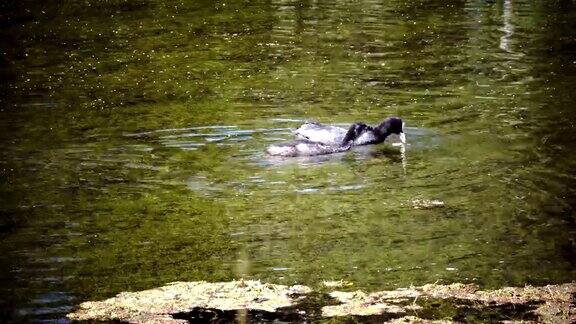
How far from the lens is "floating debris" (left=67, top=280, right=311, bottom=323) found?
668 centimetres

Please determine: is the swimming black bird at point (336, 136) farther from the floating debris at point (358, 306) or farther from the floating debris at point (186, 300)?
the floating debris at point (358, 306)

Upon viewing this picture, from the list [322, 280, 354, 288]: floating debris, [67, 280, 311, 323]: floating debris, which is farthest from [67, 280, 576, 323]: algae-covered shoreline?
[322, 280, 354, 288]: floating debris

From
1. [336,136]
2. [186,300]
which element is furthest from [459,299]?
[336,136]

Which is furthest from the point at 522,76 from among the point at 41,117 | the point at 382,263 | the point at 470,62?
the point at 382,263

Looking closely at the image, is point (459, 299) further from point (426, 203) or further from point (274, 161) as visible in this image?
point (274, 161)

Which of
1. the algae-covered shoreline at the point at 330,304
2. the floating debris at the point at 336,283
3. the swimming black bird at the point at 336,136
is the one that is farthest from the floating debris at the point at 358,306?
the swimming black bird at the point at 336,136

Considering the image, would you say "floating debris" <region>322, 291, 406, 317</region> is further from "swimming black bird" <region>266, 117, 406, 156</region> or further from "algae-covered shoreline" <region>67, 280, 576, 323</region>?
"swimming black bird" <region>266, 117, 406, 156</region>

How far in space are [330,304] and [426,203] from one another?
2775mm

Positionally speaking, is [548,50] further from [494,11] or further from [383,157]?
[383,157]

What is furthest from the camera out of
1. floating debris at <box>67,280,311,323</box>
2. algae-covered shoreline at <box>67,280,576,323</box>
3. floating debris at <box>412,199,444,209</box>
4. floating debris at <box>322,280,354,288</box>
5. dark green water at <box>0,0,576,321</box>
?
floating debris at <box>412,199,444,209</box>

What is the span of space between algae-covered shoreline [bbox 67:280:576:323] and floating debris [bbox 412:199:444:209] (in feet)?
6.87

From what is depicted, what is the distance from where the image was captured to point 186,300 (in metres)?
6.95

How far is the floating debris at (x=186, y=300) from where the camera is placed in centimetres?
668

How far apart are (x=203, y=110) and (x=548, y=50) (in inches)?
289
